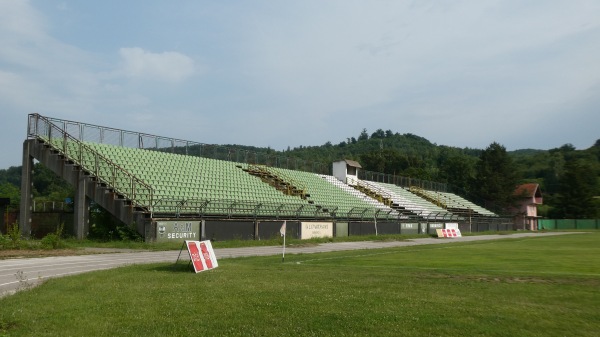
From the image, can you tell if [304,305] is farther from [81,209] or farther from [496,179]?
[496,179]

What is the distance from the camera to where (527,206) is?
10181 centimetres

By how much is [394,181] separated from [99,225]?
53334mm

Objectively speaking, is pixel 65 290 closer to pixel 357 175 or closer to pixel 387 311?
pixel 387 311

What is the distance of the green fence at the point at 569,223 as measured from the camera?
104 metres

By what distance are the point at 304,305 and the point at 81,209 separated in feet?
84.1

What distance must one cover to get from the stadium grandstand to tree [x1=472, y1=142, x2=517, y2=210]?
40.7m

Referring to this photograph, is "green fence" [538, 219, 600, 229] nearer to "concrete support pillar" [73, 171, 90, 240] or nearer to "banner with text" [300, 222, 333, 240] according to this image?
"banner with text" [300, 222, 333, 240]

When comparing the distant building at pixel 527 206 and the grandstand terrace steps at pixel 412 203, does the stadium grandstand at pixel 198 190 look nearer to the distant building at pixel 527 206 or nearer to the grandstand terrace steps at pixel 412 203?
the grandstand terrace steps at pixel 412 203

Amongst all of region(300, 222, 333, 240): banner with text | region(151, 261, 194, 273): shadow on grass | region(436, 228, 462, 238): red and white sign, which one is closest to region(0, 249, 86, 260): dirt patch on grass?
region(151, 261, 194, 273): shadow on grass

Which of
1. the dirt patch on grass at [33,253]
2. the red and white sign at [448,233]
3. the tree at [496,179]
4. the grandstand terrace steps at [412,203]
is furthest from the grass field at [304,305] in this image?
the tree at [496,179]

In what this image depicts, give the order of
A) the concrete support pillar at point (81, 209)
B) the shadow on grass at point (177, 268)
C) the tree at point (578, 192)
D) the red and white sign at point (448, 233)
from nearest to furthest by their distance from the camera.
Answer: the shadow on grass at point (177, 268) < the concrete support pillar at point (81, 209) < the red and white sign at point (448, 233) < the tree at point (578, 192)

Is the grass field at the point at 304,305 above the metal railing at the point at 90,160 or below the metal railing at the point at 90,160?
below

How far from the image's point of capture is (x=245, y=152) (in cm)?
5125

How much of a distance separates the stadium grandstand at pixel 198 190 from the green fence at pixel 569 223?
2161 inches
